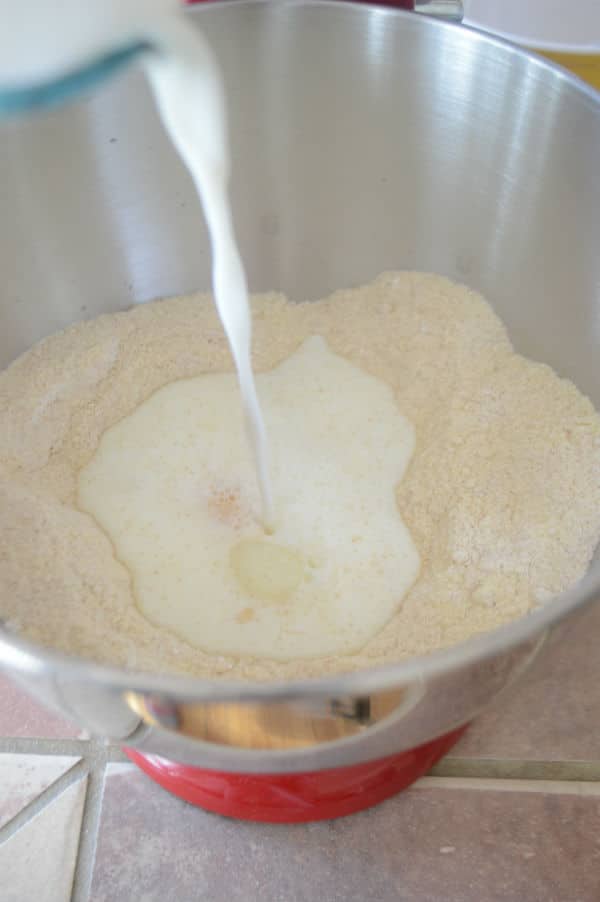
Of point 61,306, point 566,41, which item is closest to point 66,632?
point 61,306

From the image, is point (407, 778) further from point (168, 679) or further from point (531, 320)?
point (531, 320)

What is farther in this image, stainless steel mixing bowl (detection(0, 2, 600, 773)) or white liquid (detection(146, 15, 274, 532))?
stainless steel mixing bowl (detection(0, 2, 600, 773))

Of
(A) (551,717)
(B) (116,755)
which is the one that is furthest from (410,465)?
(B) (116,755)

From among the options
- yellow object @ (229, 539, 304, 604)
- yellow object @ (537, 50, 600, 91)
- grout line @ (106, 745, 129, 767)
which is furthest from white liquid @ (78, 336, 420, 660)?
yellow object @ (537, 50, 600, 91)

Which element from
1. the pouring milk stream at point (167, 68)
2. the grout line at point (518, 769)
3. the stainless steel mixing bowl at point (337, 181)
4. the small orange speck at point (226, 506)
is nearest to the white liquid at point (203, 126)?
the pouring milk stream at point (167, 68)

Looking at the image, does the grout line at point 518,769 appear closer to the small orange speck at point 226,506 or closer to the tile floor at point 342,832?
the tile floor at point 342,832

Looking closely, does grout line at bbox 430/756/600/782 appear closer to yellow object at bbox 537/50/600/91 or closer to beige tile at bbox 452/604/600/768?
beige tile at bbox 452/604/600/768

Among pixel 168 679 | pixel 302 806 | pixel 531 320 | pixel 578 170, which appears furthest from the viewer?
pixel 531 320
